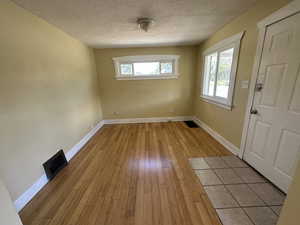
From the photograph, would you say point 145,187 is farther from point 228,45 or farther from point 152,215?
point 228,45

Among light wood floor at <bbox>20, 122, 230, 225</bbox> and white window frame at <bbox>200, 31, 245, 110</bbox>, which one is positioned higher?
white window frame at <bbox>200, 31, 245, 110</bbox>

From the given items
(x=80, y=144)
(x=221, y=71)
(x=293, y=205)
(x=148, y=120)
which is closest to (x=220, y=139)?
(x=221, y=71)

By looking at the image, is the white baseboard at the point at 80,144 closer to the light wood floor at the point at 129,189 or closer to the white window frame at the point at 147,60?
the light wood floor at the point at 129,189

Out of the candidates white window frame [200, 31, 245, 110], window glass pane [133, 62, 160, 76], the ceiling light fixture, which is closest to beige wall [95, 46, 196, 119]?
window glass pane [133, 62, 160, 76]

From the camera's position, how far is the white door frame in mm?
1351

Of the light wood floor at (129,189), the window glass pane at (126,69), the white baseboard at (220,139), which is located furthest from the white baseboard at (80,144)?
the white baseboard at (220,139)

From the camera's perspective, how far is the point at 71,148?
2.51m

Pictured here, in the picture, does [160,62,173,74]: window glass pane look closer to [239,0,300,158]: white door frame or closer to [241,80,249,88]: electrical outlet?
[241,80,249,88]: electrical outlet

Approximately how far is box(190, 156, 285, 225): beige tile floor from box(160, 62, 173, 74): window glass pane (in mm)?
2870

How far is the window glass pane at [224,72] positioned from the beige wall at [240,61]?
0.30 m

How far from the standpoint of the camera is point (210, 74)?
3.35m

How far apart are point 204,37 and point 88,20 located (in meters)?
2.56

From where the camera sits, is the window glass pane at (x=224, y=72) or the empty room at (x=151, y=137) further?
the window glass pane at (x=224, y=72)

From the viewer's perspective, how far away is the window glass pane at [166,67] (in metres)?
3.99
